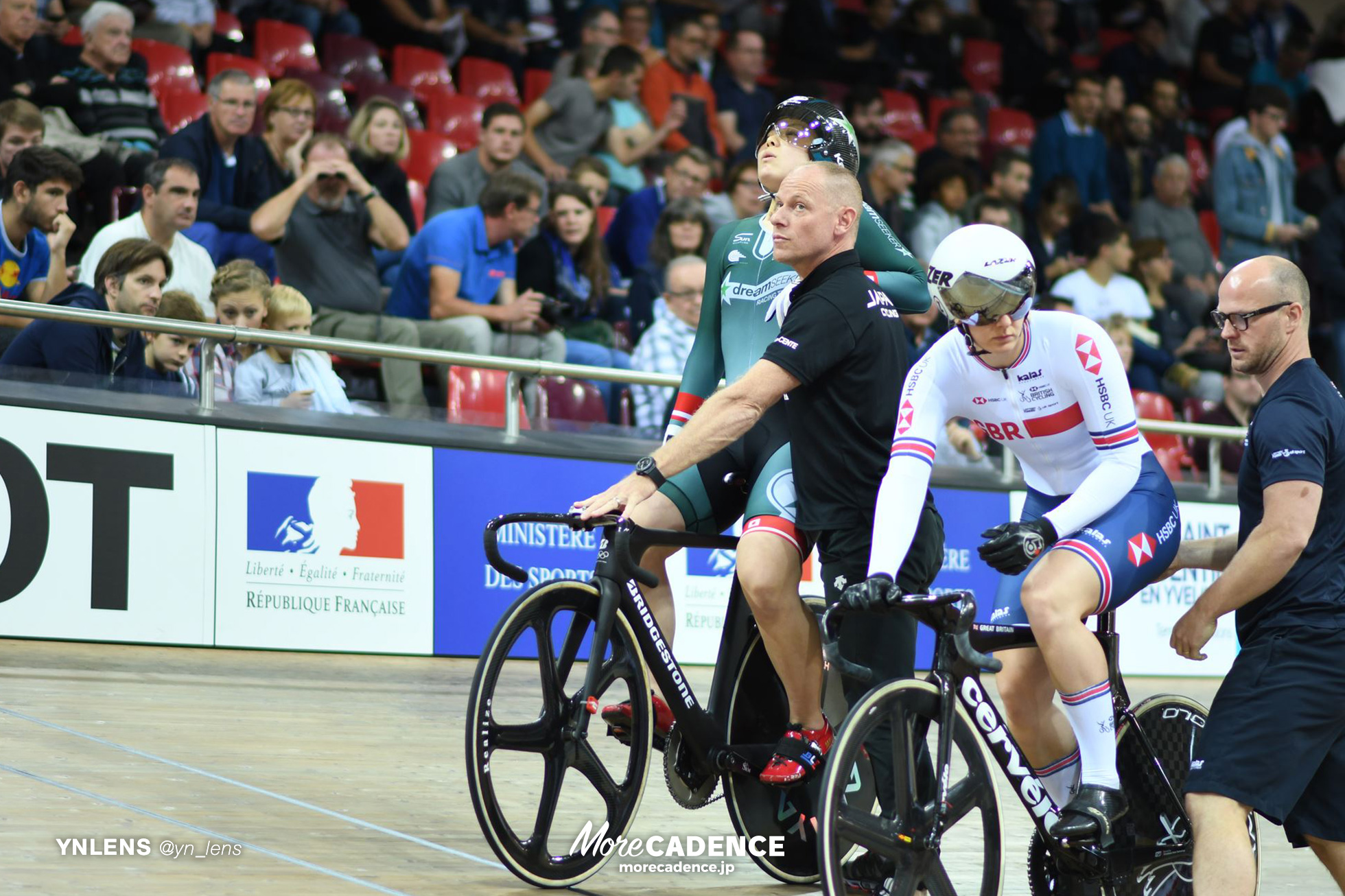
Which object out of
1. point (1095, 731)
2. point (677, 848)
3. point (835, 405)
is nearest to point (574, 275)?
point (677, 848)

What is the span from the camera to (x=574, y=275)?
9.55 m

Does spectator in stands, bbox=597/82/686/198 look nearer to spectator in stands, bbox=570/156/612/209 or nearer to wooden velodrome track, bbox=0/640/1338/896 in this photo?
spectator in stands, bbox=570/156/612/209

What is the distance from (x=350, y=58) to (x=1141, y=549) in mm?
8571

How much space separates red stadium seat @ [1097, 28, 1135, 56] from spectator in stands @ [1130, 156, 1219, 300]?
12.6ft

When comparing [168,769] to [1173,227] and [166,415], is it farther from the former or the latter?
[1173,227]

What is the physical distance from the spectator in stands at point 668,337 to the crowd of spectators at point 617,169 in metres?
0.02

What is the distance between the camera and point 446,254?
29.2 ft

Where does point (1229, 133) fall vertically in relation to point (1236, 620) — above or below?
above

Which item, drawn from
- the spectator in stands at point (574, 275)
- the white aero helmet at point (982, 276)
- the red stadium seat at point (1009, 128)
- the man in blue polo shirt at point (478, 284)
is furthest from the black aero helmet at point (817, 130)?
the red stadium seat at point (1009, 128)

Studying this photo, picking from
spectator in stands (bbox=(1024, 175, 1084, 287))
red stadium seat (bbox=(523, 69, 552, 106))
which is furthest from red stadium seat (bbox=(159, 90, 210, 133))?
spectator in stands (bbox=(1024, 175, 1084, 287))

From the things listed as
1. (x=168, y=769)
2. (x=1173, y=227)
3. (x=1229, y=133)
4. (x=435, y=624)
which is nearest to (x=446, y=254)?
(x=435, y=624)

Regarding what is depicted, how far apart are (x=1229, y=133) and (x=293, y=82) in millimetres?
8202

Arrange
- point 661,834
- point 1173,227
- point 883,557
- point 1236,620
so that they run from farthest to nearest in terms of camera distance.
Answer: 1. point 1173,227
2. point 661,834
3. point 1236,620
4. point 883,557

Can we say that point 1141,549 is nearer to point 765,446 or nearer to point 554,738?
point 765,446
